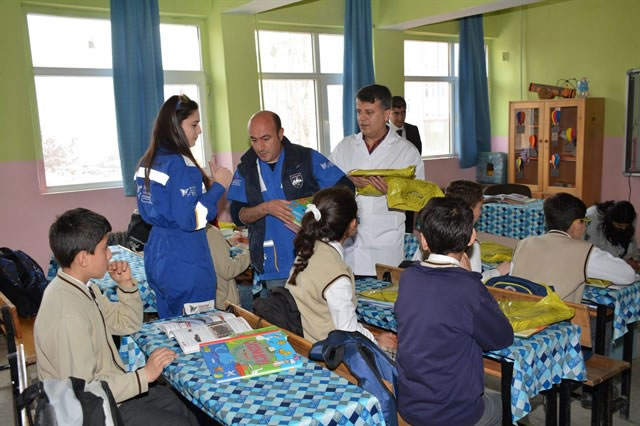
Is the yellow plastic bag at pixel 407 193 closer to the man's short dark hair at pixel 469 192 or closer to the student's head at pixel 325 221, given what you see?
the man's short dark hair at pixel 469 192

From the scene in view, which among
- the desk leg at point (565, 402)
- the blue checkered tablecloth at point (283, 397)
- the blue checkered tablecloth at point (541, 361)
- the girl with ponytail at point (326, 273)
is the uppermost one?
the girl with ponytail at point (326, 273)

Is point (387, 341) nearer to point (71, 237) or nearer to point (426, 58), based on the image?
point (71, 237)

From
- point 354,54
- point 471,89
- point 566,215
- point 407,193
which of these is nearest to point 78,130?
point 354,54

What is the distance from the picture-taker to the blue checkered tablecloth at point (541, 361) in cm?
192

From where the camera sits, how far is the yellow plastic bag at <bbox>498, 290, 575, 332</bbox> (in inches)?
80.9

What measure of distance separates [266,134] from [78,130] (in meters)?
3.91

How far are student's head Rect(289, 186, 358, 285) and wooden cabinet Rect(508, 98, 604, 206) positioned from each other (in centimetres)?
592

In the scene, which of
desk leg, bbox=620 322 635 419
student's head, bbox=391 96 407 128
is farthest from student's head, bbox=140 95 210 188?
student's head, bbox=391 96 407 128

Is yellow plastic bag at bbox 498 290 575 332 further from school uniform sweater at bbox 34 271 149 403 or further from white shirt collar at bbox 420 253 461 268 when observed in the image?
school uniform sweater at bbox 34 271 149 403

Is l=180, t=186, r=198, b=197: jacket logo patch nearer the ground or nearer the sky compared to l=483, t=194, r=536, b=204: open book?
nearer the sky

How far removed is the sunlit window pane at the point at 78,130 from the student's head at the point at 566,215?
4.70 m

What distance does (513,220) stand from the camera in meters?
5.62

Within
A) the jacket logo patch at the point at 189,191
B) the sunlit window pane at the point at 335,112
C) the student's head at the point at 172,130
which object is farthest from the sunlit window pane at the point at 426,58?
the jacket logo patch at the point at 189,191

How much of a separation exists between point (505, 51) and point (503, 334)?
7.86 m
